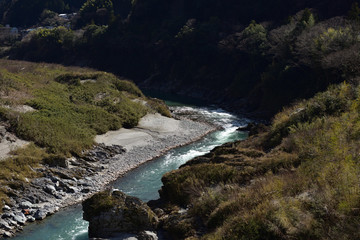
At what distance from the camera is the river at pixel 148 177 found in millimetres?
20016

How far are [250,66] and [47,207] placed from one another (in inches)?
1960

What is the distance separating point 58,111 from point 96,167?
36.2ft

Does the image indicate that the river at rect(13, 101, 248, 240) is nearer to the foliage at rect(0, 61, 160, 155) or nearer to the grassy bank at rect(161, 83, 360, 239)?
the grassy bank at rect(161, 83, 360, 239)

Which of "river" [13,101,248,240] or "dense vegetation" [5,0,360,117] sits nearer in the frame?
"river" [13,101,248,240]

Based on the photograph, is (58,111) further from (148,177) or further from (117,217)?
(117,217)

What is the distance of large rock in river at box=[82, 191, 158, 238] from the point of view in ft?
54.1

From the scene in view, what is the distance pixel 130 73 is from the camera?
291 feet

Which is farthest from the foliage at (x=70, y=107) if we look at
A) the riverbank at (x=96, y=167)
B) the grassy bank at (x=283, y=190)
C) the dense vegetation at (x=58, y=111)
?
the grassy bank at (x=283, y=190)

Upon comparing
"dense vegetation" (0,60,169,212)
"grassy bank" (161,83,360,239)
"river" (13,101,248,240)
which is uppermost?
"grassy bank" (161,83,360,239)

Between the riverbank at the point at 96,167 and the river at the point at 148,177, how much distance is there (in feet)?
2.65

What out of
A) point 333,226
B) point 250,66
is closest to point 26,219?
point 333,226

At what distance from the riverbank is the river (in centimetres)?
81

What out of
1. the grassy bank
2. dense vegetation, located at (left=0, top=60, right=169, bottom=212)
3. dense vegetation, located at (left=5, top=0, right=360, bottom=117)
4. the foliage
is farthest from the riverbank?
dense vegetation, located at (left=5, top=0, right=360, bottom=117)

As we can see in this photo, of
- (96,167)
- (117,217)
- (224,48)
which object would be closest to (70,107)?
(96,167)
